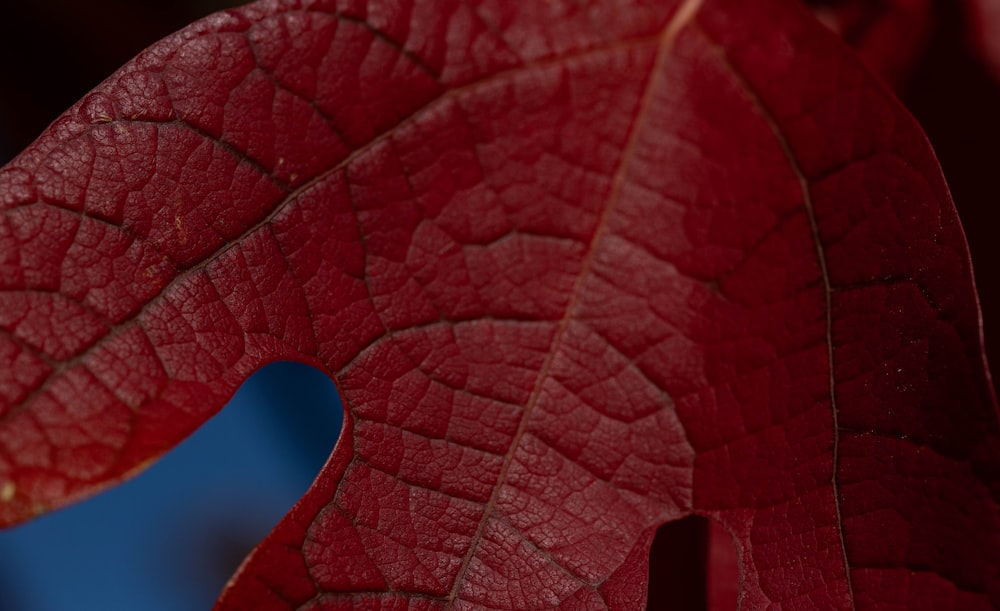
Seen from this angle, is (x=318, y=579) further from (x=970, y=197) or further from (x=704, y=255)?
(x=970, y=197)

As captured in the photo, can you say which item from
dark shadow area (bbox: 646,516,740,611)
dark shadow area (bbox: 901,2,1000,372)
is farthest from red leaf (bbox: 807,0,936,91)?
dark shadow area (bbox: 646,516,740,611)

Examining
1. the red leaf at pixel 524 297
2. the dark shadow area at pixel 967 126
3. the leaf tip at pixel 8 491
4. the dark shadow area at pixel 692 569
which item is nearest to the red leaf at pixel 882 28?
the dark shadow area at pixel 967 126

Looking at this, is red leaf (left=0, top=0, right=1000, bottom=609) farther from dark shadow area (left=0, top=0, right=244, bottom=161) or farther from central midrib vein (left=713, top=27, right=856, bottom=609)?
dark shadow area (left=0, top=0, right=244, bottom=161)

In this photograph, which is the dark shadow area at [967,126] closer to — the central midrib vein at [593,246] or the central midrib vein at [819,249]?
the central midrib vein at [819,249]

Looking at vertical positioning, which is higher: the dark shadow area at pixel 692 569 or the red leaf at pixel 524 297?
the red leaf at pixel 524 297

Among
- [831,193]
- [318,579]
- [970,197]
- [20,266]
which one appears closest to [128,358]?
[20,266]

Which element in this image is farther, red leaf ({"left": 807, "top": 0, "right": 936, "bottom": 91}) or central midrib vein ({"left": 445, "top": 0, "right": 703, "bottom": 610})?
red leaf ({"left": 807, "top": 0, "right": 936, "bottom": 91})

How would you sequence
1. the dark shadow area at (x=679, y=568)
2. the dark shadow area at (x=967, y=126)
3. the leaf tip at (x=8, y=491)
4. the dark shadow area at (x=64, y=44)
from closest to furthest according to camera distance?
the leaf tip at (x=8, y=491) < the dark shadow area at (x=679, y=568) < the dark shadow area at (x=967, y=126) < the dark shadow area at (x=64, y=44)

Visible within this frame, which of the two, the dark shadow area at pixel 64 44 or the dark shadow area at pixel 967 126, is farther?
the dark shadow area at pixel 64 44


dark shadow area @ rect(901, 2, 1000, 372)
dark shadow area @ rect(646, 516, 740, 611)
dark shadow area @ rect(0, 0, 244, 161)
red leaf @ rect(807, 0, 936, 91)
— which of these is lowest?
dark shadow area @ rect(646, 516, 740, 611)
